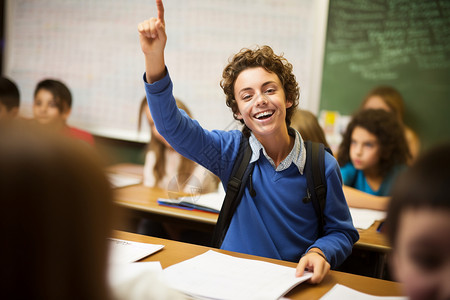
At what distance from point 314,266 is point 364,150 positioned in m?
1.63

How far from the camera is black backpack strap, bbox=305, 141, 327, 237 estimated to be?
1.39 m

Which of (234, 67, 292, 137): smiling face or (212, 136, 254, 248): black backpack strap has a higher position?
(234, 67, 292, 137): smiling face

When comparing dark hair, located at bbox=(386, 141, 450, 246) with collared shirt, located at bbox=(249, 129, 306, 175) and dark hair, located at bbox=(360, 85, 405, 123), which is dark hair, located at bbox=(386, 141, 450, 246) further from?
dark hair, located at bbox=(360, 85, 405, 123)

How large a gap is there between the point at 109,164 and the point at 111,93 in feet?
13.4

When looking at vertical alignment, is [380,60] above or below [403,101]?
above

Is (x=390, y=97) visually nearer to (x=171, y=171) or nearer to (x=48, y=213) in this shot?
(x=171, y=171)

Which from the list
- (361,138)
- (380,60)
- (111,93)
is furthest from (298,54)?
(111,93)

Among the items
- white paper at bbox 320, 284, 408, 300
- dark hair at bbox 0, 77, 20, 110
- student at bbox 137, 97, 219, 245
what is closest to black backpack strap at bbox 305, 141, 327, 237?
white paper at bbox 320, 284, 408, 300

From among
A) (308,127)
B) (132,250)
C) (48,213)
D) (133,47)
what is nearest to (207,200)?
(308,127)

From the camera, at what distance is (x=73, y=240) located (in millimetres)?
414

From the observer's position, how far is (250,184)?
1465 millimetres

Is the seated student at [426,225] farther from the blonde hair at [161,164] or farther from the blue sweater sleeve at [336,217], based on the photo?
the blonde hair at [161,164]

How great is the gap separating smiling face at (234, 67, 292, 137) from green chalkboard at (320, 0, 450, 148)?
2.31m

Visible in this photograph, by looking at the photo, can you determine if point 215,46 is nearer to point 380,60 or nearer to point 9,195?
point 380,60
